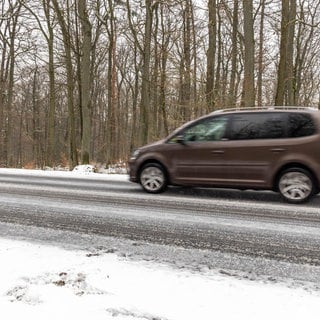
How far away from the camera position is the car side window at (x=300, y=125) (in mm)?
8753

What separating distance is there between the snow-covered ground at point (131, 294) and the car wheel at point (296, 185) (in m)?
Result: 4.63

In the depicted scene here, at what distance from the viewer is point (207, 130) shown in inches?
386

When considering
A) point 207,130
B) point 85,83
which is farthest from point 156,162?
point 85,83

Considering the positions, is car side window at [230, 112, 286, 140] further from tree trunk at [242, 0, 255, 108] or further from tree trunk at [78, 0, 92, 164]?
tree trunk at [78, 0, 92, 164]

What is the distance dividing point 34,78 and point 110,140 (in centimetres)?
1725

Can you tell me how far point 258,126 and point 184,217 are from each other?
3009 millimetres

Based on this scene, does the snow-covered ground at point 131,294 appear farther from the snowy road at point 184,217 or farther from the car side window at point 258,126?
the car side window at point 258,126

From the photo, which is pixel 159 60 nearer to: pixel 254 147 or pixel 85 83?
pixel 85 83

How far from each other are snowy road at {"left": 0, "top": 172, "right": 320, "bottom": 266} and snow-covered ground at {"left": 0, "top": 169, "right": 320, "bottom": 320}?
1041mm

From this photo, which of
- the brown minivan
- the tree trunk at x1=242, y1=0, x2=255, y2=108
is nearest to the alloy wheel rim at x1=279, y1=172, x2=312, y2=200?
the brown minivan

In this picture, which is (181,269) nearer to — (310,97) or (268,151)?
(268,151)

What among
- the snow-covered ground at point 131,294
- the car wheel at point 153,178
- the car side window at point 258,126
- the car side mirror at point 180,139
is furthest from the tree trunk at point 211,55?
the snow-covered ground at point 131,294

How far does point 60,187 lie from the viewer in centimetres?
1162

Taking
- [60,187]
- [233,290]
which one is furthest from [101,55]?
[233,290]
